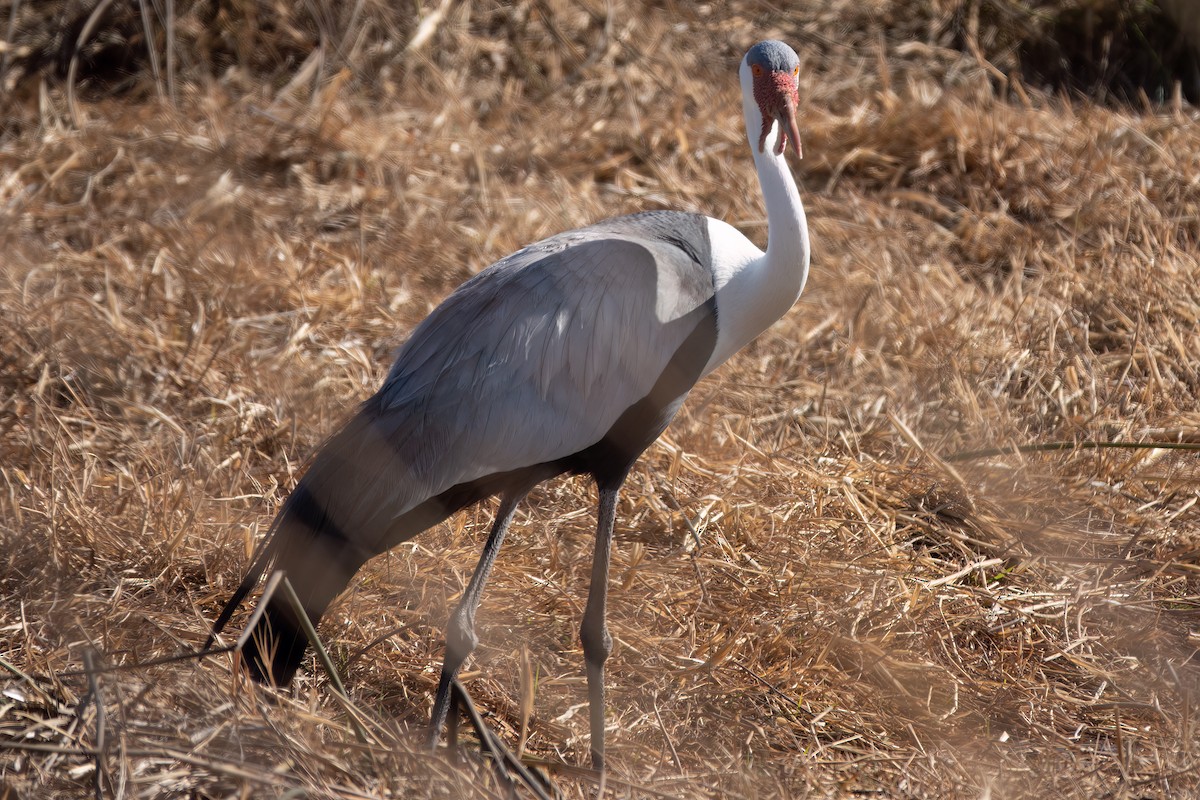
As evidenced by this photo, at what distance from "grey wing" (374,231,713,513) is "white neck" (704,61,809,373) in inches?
3.6

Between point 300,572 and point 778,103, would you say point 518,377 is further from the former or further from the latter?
point 778,103

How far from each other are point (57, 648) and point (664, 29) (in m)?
4.63

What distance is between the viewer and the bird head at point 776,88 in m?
3.02

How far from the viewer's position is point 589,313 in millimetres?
2861

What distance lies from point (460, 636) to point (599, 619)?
0.35 metres

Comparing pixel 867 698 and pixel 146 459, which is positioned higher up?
pixel 146 459

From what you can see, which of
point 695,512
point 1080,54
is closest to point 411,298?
point 695,512

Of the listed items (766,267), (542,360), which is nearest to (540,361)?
(542,360)

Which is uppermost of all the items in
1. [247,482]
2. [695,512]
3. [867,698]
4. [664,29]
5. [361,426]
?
[664,29]

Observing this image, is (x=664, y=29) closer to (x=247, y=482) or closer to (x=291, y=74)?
(x=291, y=74)

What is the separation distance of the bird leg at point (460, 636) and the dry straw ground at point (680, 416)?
11cm

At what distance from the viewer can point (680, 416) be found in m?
4.09

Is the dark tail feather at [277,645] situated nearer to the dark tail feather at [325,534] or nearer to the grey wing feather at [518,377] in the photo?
the dark tail feather at [325,534]

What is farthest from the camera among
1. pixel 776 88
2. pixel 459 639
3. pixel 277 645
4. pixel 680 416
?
pixel 680 416
